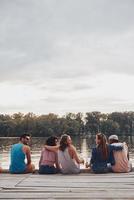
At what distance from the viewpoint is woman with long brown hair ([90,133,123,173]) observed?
11.6 m

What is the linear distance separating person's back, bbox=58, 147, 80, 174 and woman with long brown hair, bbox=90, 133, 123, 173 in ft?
1.60

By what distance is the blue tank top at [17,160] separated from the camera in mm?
11805

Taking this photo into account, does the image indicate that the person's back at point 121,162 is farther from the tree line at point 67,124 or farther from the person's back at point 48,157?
the tree line at point 67,124

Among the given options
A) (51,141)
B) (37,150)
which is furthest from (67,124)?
(51,141)

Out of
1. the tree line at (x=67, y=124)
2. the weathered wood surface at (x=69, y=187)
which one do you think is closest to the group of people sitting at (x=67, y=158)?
the weathered wood surface at (x=69, y=187)

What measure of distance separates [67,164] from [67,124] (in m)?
161

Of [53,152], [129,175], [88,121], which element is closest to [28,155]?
[53,152]

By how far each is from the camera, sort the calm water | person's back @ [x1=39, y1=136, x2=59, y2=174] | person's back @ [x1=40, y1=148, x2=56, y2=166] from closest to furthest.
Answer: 1. person's back @ [x1=39, y1=136, x2=59, y2=174]
2. person's back @ [x1=40, y1=148, x2=56, y2=166]
3. the calm water

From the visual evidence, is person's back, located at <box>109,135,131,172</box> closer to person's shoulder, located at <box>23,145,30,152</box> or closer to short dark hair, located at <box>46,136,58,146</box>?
short dark hair, located at <box>46,136,58,146</box>

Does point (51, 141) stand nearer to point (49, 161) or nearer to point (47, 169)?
point (49, 161)

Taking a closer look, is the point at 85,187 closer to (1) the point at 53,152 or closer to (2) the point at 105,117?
(1) the point at 53,152

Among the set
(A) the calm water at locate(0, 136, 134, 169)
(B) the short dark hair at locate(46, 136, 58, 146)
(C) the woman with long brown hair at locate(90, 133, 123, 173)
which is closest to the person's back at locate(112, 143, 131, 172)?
(C) the woman with long brown hair at locate(90, 133, 123, 173)

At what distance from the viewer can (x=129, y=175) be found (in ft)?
36.1

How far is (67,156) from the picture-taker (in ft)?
39.1
